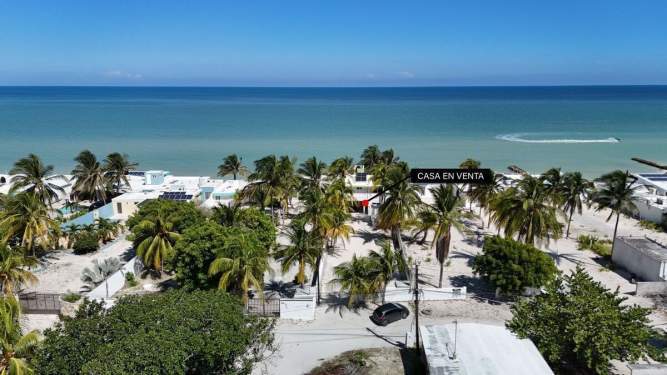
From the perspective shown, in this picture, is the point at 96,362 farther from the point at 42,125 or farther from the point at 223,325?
the point at 42,125

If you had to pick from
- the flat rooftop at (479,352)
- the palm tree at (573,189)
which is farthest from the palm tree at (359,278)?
the palm tree at (573,189)

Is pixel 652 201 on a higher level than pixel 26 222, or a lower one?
lower

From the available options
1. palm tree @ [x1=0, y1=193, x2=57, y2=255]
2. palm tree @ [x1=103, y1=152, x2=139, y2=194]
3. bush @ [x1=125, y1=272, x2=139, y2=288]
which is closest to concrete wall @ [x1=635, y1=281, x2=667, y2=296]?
bush @ [x1=125, y1=272, x2=139, y2=288]

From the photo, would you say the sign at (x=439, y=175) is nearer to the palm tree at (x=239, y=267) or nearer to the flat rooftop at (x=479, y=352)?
the flat rooftop at (x=479, y=352)

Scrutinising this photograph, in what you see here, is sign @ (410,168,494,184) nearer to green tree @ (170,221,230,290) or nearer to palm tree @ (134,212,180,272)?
green tree @ (170,221,230,290)

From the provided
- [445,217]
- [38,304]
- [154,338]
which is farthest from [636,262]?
[38,304]

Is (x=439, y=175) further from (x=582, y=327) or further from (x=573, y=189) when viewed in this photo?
(x=573, y=189)
